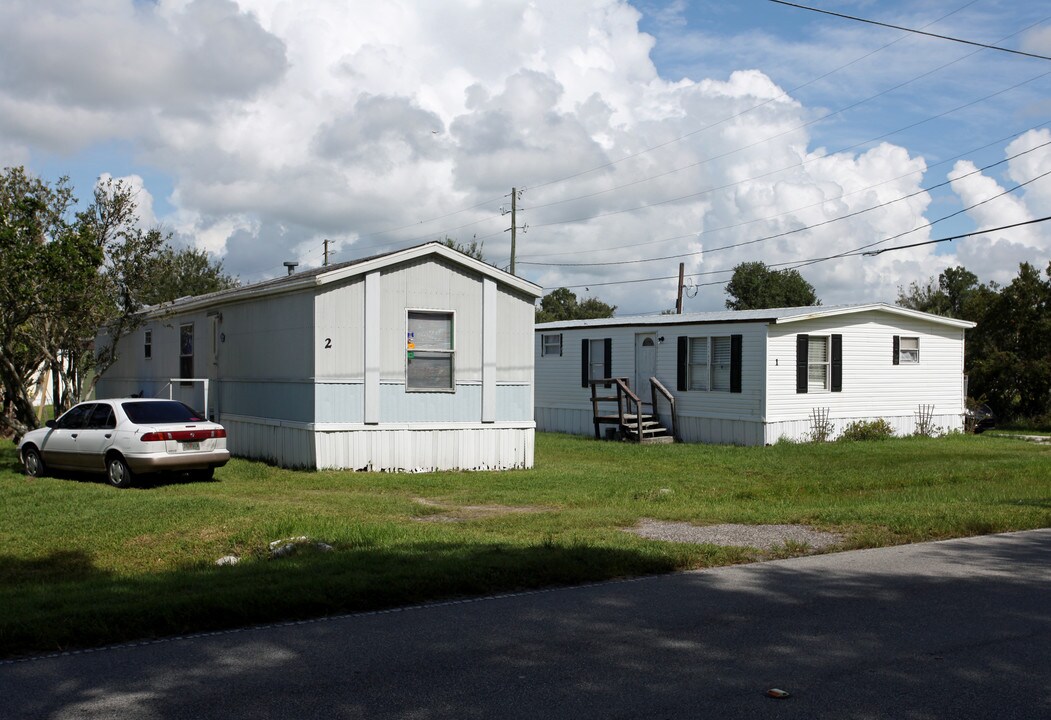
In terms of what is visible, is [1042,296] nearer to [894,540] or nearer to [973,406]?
[973,406]

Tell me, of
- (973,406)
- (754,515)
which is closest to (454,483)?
(754,515)

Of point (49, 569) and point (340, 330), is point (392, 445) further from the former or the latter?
point (49, 569)

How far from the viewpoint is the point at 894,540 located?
10.7 metres

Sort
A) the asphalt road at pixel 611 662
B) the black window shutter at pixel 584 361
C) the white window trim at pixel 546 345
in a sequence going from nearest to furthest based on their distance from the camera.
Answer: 1. the asphalt road at pixel 611 662
2. the black window shutter at pixel 584 361
3. the white window trim at pixel 546 345

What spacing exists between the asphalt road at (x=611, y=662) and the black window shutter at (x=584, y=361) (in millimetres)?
21149

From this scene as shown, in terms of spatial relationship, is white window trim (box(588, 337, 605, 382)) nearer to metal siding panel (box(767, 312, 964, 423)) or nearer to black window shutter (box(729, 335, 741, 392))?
black window shutter (box(729, 335, 741, 392))

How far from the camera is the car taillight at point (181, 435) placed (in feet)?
50.0

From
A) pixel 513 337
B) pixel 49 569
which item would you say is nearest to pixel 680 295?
pixel 513 337

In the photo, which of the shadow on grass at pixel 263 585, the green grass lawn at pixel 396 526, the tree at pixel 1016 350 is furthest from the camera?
the tree at pixel 1016 350

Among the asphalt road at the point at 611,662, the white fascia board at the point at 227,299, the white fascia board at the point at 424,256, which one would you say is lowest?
the asphalt road at the point at 611,662

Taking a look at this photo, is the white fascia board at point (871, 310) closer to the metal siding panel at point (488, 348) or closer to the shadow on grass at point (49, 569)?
the metal siding panel at point (488, 348)

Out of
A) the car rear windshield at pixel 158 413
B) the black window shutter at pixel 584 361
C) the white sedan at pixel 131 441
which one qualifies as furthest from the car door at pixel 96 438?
the black window shutter at pixel 584 361

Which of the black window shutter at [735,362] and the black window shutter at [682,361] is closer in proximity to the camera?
the black window shutter at [735,362]

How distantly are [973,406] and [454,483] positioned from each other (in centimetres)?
1982
